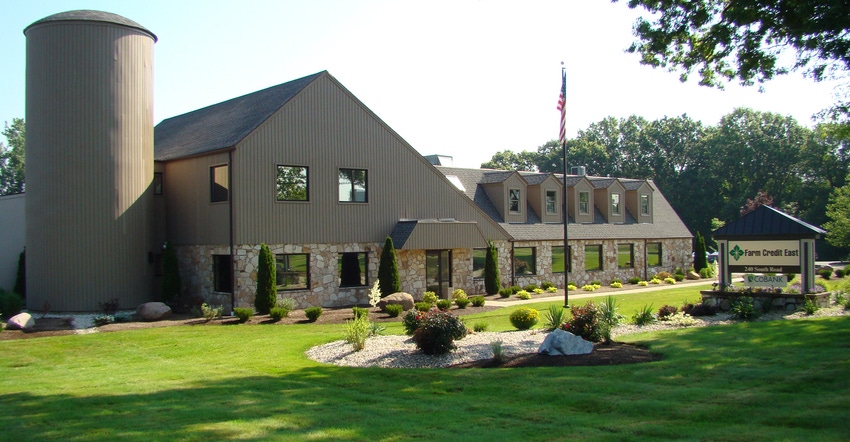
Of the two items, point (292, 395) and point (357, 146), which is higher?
point (357, 146)

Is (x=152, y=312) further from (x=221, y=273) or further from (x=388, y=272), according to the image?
(x=388, y=272)

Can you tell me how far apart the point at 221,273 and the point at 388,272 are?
6121 millimetres

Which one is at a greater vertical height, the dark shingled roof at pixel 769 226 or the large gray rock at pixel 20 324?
the dark shingled roof at pixel 769 226

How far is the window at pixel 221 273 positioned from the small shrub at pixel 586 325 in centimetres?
1370

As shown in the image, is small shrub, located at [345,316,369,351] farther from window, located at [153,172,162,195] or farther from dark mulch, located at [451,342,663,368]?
window, located at [153,172,162,195]

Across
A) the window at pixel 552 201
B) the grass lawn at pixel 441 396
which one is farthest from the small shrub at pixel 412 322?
the window at pixel 552 201

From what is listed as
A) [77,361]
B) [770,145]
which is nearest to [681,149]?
[770,145]

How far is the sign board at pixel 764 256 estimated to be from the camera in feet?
64.7

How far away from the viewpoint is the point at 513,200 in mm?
35000

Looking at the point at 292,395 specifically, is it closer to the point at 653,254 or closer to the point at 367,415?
the point at 367,415

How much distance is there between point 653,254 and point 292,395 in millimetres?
34909

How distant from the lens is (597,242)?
37.0 m

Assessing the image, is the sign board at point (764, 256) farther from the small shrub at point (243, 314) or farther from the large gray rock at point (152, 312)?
the large gray rock at point (152, 312)

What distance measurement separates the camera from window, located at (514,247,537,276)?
32.9m
